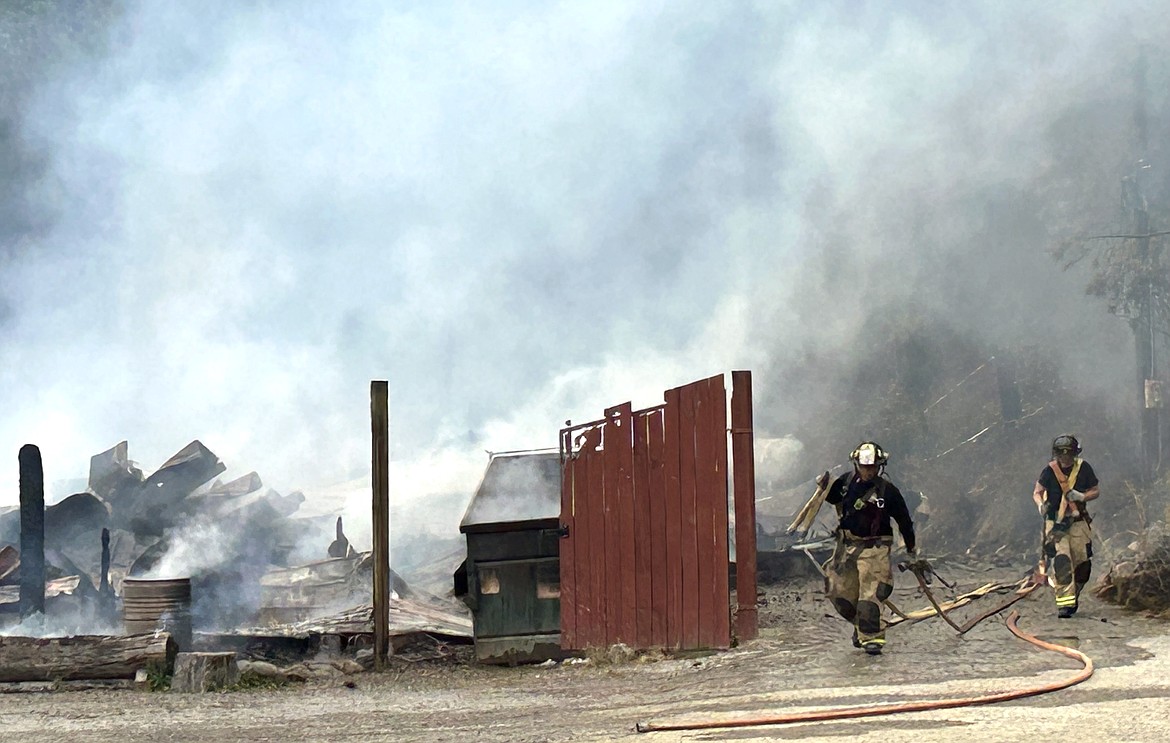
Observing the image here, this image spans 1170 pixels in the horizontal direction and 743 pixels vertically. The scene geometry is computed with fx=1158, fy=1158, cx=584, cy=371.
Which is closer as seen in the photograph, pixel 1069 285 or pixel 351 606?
pixel 351 606

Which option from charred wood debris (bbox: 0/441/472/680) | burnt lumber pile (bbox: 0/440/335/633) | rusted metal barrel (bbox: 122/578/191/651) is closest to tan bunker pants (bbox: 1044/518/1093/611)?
charred wood debris (bbox: 0/441/472/680)

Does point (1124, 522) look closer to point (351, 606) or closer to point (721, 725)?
point (351, 606)

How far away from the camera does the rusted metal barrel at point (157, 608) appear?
1151cm

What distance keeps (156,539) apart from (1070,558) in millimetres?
13337

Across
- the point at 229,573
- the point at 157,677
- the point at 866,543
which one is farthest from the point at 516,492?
the point at 229,573

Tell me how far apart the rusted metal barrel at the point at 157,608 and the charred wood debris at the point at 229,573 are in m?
0.28

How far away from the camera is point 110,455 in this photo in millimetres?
19688

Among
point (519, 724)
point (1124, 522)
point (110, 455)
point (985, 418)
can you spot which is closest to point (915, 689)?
point (519, 724)

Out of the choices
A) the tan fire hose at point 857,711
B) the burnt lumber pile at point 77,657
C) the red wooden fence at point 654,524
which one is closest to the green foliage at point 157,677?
the burnt lumber pile at point 77,657

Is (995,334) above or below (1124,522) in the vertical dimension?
above

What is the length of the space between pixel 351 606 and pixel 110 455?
8.17 m

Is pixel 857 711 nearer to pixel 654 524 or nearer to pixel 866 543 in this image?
pixel 866 543

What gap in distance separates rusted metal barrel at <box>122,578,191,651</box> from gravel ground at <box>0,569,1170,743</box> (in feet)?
5.36

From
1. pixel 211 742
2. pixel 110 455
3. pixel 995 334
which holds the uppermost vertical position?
pixel 995 334
